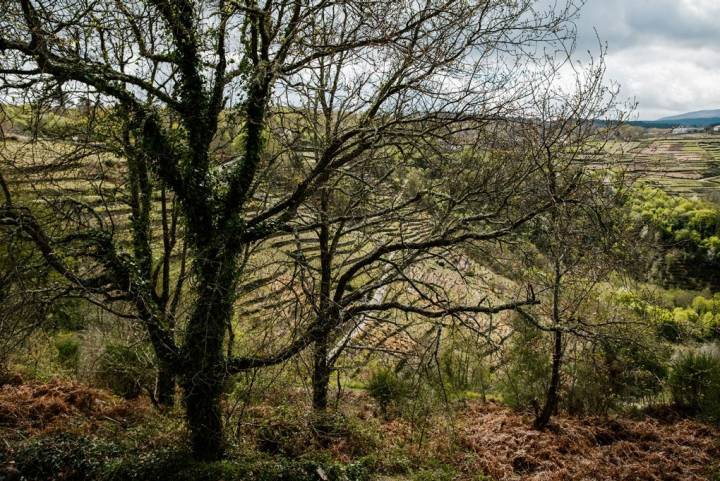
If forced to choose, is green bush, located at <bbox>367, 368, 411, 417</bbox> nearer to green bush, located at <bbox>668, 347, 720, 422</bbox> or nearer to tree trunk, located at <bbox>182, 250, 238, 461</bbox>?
tree trunk, located at <bbox>182, 250, 238, 461</bbox>

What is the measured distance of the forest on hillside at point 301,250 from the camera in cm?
597

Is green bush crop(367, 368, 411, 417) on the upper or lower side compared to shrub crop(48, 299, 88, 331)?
lower

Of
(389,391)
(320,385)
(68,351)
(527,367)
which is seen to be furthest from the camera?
(68,351)

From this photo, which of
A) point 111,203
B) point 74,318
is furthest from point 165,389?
point 111,203

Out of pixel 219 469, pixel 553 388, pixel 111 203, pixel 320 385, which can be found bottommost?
pixel 553 388

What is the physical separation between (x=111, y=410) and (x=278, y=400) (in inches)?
124

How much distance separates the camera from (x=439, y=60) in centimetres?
594

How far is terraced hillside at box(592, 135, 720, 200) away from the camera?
7.36 meters

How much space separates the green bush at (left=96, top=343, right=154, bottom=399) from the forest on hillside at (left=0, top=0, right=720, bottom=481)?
0.07 m

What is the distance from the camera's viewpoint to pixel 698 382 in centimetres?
1122

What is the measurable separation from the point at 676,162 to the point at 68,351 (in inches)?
544

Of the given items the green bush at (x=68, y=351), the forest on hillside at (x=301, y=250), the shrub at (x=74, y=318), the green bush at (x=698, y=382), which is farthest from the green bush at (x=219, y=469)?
the green bush at (x=698, y=382)

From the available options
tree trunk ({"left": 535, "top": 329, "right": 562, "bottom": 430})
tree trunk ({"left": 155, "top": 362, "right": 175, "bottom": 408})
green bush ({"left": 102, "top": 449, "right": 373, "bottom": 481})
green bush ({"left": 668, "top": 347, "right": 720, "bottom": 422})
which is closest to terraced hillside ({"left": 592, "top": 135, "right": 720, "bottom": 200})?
tree trunk ({"left": 535, "top": 329, "right": 562, "bottom": 430})

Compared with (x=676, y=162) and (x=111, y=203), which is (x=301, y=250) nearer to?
(x=111, y=203)
